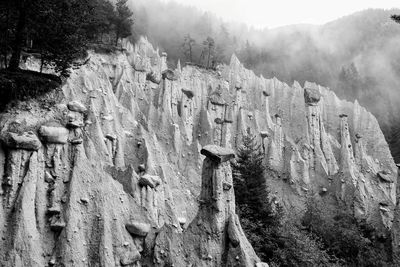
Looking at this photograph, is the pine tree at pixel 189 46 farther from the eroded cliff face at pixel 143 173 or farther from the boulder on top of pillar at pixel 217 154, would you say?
the boulder on top of pillar at pixel 217 154

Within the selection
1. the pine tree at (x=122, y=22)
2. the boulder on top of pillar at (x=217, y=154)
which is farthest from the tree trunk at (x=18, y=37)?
the pine tree at (x=122, y=22)

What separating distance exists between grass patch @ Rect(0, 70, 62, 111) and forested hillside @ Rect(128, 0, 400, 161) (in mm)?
49453

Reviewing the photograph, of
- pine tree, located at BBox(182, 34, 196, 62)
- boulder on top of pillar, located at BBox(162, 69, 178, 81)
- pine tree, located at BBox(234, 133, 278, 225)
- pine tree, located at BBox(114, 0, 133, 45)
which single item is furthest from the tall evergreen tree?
pine tree, located at BBox(182, 34, 196, 62)

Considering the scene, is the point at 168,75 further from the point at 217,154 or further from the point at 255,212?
the point at 217,154

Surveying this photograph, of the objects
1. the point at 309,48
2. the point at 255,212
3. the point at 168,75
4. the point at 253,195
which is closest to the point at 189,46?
the point at 309,48

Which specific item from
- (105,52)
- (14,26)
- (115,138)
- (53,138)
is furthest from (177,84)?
(53,138)

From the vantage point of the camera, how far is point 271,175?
Result: 32875 mm

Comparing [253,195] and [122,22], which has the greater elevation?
[122,22]

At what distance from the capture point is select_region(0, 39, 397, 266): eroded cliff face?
37.8 feet

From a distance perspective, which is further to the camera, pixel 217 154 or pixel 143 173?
pixel 143 173

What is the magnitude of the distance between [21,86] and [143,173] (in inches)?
289

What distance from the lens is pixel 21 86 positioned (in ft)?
43.9

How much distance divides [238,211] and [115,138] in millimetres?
8321

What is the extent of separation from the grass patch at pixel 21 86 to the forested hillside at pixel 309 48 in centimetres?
4945
